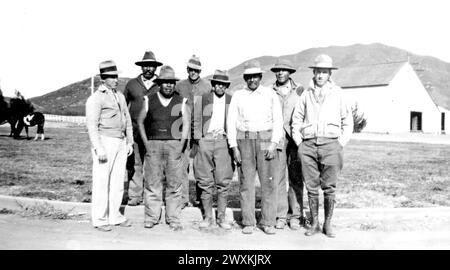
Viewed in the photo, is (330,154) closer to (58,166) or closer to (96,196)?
(96,196)

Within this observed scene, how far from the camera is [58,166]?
35.9 feet

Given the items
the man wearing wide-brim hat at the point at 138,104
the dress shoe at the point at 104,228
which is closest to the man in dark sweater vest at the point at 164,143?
the dress shoe at the point at 104,228

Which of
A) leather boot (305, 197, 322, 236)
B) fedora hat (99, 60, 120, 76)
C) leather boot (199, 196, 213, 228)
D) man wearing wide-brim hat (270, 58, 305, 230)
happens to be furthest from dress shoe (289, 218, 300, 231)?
fedora hat (99, 60, 120, 76)

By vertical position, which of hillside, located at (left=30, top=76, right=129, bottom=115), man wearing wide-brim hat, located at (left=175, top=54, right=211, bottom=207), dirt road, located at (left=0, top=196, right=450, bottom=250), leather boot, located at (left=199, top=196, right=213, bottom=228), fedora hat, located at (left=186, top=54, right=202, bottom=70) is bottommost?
dirt road, located at (left=0, top=196, right=450, bottom=250)

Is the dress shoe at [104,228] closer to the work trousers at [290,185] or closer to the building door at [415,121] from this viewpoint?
the work trousers at [290,185]

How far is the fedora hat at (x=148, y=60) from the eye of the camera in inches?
259

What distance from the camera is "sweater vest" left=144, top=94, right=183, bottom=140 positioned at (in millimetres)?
5684

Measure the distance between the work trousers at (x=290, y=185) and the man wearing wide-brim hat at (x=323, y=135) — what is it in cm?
31

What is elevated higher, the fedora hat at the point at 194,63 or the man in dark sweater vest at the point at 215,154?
the fedora hat at the point at 194,63

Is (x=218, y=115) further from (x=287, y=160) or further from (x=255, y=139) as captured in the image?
(x=287, y=160)

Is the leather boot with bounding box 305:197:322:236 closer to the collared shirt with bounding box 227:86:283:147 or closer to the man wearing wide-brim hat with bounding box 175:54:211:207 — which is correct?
the collared shirt with bounding box 227:86:283:147

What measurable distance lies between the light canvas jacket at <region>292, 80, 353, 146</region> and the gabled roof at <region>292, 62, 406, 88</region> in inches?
1708

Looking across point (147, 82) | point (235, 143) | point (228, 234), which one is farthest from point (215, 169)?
point (147, 82)

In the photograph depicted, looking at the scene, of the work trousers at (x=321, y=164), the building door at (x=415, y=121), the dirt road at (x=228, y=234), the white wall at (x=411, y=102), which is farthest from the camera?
the building door at (x=415, y=121)
